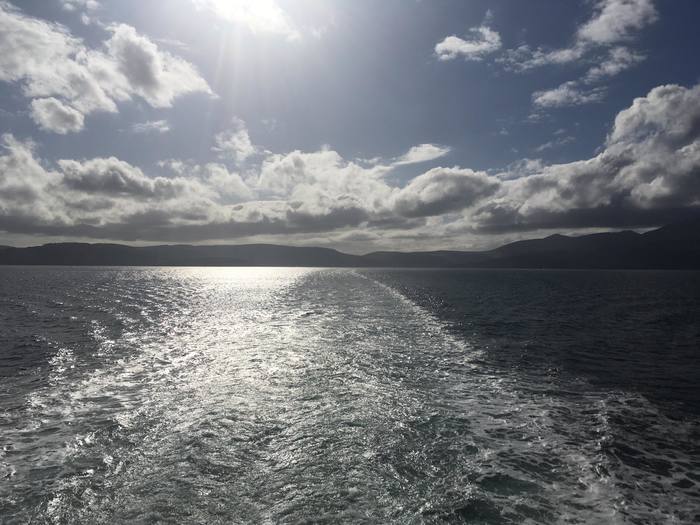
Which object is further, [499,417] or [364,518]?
[499,417]

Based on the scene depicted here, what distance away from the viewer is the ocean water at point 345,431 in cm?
957

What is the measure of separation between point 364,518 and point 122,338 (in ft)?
98.6

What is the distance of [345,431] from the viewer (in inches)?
542

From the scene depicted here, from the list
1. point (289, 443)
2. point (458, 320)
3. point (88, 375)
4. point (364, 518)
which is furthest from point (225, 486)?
point (458, 320)

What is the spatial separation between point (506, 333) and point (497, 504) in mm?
29193

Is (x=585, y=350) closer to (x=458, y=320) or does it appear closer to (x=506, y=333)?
(x=506, y=333)

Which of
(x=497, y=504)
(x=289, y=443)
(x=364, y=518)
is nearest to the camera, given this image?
(x=364, y=518)

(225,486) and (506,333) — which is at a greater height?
(225,486)

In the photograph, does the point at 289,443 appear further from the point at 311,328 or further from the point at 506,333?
the point at 506,333

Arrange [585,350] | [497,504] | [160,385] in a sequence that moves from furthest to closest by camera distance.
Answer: [585,350] < [160,385] < [497,504]

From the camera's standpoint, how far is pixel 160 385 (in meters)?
19.1

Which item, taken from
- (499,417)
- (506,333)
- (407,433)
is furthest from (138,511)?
(506,333)

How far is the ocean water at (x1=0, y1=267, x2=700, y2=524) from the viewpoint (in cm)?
957

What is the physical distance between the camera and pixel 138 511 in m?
9.04
